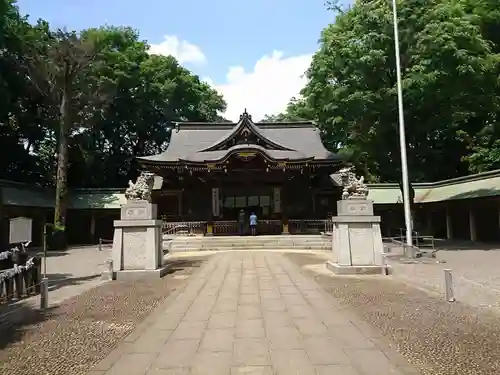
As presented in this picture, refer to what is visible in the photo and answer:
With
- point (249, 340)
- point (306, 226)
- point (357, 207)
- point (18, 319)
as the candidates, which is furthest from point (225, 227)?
point (249, 340)

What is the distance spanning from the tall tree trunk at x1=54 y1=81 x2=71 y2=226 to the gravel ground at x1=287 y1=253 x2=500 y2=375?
2081 cm

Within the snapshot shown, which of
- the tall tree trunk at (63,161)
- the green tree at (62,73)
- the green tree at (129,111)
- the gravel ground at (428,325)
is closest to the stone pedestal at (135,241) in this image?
the gravel ground at (428,325)

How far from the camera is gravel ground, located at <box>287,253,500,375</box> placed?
5008 mm

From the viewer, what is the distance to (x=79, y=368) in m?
5.01

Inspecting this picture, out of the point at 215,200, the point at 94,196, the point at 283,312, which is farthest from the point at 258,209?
the point at 283,312

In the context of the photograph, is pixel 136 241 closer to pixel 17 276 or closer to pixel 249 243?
pixel 17 276

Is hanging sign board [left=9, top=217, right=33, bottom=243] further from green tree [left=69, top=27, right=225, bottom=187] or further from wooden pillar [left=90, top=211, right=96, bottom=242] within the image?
green tree [left=69, top=27, right=225, bottom=187]

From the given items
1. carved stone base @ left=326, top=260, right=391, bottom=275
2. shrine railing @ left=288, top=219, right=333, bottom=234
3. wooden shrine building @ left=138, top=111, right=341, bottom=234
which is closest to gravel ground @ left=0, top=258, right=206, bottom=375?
carved stone base @ left=326, top=260, right=391, bottom=275

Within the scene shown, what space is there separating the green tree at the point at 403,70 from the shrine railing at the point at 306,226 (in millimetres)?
6229

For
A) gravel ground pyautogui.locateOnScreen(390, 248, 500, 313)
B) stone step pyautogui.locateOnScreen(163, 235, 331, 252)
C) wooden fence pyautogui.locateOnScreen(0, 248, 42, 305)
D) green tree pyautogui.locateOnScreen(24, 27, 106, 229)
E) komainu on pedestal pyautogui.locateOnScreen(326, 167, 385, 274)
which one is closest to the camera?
gravel ground pyautogui.locateOnScreen(390, 248, 500, 313)

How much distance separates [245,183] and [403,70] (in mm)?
12310

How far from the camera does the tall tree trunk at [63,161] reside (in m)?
26.8

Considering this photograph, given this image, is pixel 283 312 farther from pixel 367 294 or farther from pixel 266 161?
pixel 266 161

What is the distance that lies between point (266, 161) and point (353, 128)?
644cm
